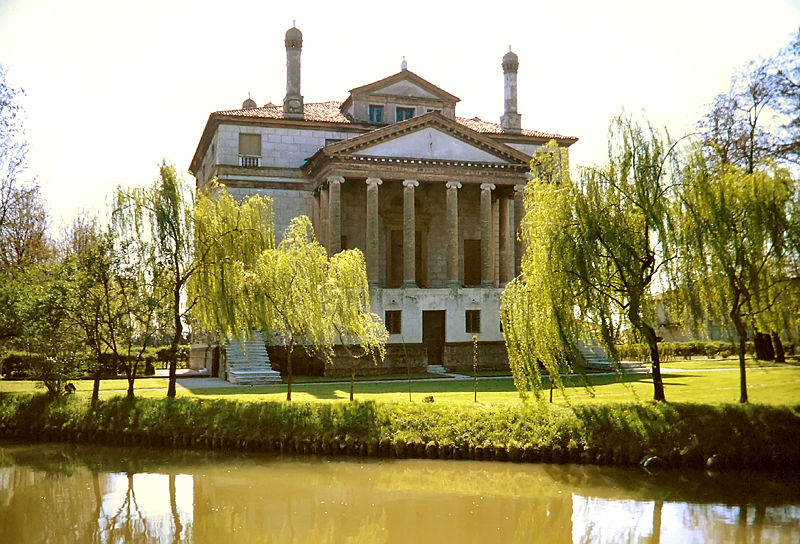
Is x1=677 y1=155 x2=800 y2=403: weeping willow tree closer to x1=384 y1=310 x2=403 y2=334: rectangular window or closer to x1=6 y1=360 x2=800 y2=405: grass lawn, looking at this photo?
x1=6 y1=360 x2=800 y2=405: grass lawn

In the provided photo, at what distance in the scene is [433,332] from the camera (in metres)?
41.9

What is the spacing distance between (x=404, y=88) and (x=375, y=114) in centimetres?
253

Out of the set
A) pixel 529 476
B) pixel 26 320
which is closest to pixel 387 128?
pixel 26 320

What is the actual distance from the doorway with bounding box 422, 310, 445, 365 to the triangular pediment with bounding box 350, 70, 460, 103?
14.4 meters

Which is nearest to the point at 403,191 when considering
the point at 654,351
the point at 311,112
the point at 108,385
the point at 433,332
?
the point at 311,112

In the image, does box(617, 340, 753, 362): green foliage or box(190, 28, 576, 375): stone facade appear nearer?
box(190, 28, 576, 375): stone facade

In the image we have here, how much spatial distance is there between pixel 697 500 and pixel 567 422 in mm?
4270

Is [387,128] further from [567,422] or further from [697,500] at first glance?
[697,500]

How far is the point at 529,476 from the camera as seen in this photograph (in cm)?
1652

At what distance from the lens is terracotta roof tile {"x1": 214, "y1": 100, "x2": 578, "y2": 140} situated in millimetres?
42969

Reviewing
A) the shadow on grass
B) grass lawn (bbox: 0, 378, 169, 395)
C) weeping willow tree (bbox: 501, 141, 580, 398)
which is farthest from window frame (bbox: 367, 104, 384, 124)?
weeping willow tree (bbox: 501, 141, 580, 398)

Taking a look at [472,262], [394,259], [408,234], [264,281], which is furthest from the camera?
[394,259]

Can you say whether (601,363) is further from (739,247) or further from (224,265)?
(224,265)

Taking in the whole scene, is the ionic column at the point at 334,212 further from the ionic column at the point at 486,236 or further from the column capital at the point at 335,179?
the ionic column at the point at 486,236
